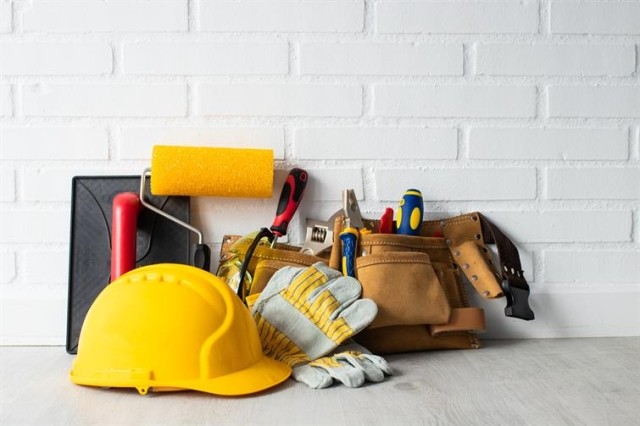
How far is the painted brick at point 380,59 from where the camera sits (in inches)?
64.0

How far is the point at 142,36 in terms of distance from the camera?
161 centimetres

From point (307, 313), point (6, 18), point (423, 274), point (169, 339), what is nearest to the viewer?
point (169, 339)

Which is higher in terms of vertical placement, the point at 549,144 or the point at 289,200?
the point at 549,144

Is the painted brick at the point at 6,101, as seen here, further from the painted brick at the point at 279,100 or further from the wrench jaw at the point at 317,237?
the wrench jaw at the point at 317,237

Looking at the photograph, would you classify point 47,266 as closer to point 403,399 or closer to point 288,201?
point 288,201

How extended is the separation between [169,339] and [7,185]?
0.65 m

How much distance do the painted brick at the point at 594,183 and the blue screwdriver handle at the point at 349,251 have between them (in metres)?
0.45

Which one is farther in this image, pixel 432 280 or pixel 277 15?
pixel 277 15

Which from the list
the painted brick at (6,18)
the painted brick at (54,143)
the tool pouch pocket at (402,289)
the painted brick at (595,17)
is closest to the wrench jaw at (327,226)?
the tool pouch pocket at (402,289)

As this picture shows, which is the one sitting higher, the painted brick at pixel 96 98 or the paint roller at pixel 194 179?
the painted brick at pixel 96 98

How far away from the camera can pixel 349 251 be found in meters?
1.52

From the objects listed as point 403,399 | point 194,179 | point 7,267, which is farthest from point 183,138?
point 403,399

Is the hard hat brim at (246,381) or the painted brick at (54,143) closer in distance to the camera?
the hard hat brim at (246,381)

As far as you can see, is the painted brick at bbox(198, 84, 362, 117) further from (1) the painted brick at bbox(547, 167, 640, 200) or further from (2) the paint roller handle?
(1) the painted brick at bbox(547, 167, 640, 200)
